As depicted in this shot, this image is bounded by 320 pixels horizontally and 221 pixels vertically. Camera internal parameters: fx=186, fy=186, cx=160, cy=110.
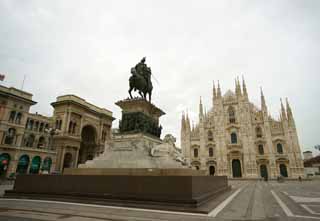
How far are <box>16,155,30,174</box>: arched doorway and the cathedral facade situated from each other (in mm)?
33315

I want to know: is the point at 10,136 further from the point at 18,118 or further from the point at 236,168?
the point at 236,168

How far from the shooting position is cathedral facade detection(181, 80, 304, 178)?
40.5 m

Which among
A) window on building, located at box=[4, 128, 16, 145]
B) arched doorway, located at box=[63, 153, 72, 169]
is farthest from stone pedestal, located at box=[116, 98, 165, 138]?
arched doorway, located at box=[63, 153, 72, 169]

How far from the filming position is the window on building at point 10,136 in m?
29.6

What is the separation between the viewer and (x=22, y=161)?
3114 centimetres

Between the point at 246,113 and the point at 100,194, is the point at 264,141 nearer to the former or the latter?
the point at 246,113

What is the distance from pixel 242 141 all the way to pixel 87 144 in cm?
3553

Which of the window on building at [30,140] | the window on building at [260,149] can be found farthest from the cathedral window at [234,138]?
the window on building at [30,140]

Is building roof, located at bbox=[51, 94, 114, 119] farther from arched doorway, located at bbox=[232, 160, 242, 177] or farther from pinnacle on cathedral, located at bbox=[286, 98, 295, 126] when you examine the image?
pinnacle on cathedral, located at bbox=[286, 98, 295, 126]

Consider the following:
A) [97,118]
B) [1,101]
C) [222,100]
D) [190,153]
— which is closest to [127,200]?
[1,101]

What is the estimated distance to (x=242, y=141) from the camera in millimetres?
43125

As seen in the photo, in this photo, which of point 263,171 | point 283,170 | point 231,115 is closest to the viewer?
point 283,170

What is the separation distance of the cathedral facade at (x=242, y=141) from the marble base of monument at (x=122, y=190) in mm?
39904

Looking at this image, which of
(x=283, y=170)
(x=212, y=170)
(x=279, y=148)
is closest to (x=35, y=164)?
(x=212, y=170)
